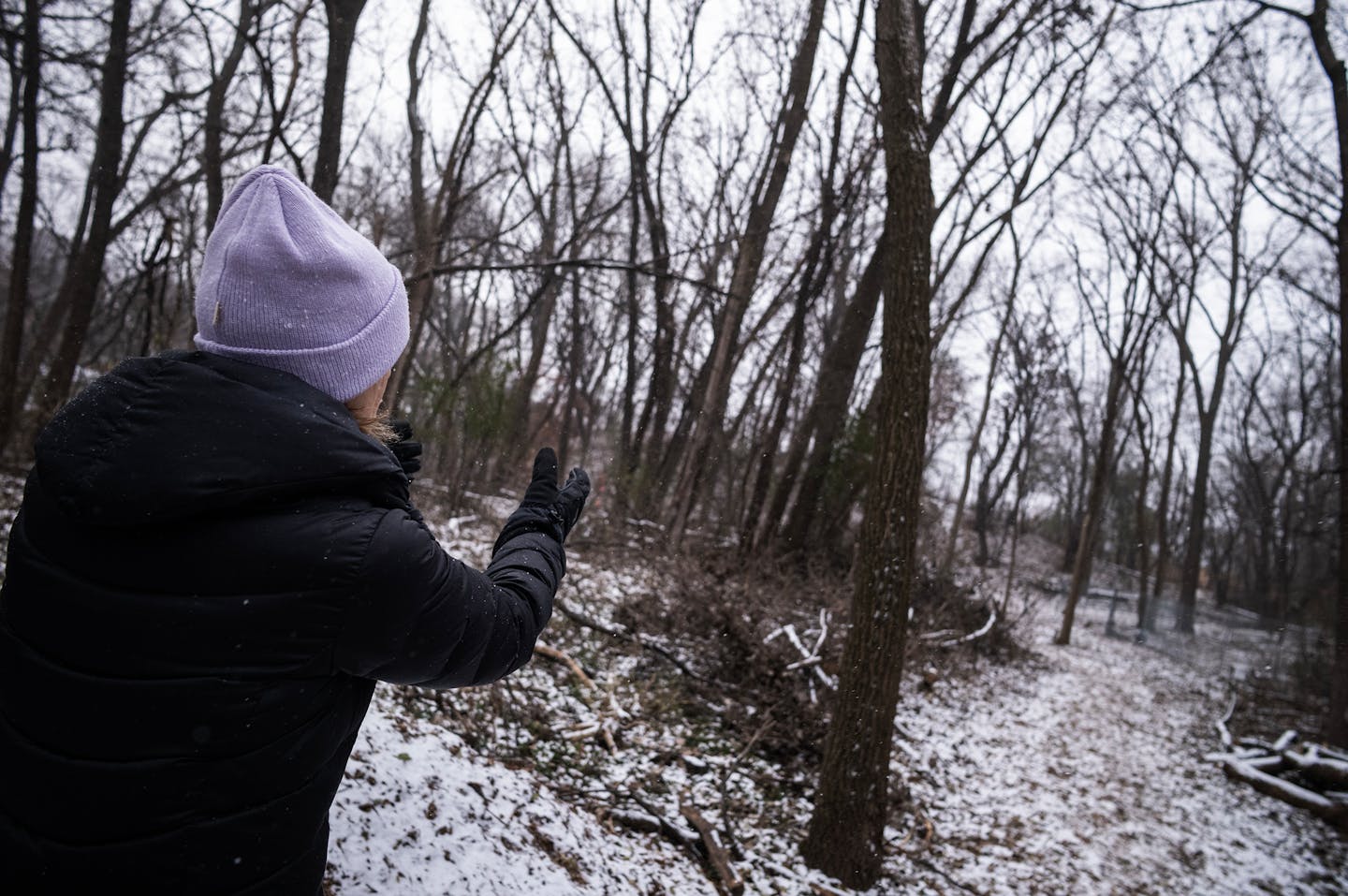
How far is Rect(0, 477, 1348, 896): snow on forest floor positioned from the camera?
3.27 meters

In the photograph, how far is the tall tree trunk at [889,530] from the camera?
409cm

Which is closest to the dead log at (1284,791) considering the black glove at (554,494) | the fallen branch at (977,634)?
the fallen branch at (977,634)

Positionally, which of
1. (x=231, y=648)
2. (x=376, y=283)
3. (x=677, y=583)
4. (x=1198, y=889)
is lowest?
(x=1198, y=889)

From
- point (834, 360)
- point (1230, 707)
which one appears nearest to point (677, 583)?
point (834, 360)

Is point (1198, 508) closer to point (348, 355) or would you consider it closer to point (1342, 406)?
point (1342, 406)

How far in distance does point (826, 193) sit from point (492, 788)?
32.5ft

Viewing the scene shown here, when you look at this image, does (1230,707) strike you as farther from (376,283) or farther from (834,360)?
(376,283)

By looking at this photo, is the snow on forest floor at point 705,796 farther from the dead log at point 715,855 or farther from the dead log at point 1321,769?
the dead log at point 1321,769

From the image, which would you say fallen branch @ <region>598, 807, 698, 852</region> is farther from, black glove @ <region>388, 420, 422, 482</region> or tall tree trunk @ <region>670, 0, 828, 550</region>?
tall tree trunk @ <region>670, 0, 828, 550</region>

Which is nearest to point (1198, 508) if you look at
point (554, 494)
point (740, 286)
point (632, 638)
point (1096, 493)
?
point (1096, 493)

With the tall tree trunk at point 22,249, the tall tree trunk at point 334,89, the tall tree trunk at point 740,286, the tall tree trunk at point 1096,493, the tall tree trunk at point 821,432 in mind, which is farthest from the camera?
the tall tree trunk at point 1096,493

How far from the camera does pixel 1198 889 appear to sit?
553 cm

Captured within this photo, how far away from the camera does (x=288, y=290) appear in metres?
1.21

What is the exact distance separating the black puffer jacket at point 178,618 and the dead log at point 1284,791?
10.0m
